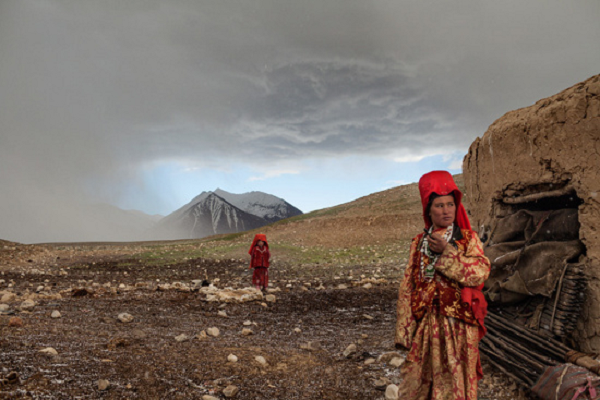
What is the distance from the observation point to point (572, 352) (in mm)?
3562

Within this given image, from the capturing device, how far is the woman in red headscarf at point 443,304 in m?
2.74

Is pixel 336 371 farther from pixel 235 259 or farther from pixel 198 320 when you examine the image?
pixel 235 259

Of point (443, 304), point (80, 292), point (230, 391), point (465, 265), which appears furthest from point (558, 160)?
point (80, 292)

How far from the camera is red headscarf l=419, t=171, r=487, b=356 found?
2734mm

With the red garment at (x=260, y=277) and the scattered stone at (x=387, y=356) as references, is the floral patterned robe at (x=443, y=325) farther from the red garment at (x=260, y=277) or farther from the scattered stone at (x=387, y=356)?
the red garment at (x=260, y=277)

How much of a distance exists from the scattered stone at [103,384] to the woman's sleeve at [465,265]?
307cm

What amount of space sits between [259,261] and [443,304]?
24.0ft

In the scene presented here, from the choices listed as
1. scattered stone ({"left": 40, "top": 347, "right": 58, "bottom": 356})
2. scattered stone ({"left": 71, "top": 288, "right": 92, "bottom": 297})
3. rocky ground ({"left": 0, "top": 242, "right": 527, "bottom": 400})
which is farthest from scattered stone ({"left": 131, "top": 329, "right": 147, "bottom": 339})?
scattered stone ({"left": 71, "top": 288, "right": 92, "bottom": 297})

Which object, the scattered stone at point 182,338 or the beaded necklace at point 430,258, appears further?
the scattered stone at point 182,338

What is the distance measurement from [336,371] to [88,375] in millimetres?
2582

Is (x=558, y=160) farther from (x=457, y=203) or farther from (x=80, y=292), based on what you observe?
(x=80, y=292)

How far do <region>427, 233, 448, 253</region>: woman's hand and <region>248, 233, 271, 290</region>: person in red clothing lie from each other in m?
7.39

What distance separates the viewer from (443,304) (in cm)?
284

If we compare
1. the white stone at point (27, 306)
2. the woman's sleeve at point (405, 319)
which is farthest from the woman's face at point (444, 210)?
the white stone at point (27, 306)
